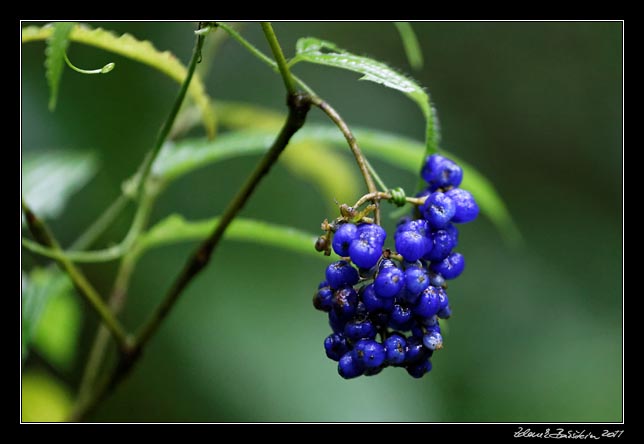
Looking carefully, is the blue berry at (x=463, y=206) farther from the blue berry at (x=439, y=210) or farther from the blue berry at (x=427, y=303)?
the blue berry at (x=427, y=303)

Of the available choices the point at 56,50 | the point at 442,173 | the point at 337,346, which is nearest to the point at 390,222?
the point at 442,173

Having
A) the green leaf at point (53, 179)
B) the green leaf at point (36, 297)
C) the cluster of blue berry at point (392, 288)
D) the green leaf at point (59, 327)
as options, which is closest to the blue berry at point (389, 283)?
the cluster of blue berry at point (392, 288)

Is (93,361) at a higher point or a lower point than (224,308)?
higher

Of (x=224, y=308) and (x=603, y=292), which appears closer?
(x=224, y=308)

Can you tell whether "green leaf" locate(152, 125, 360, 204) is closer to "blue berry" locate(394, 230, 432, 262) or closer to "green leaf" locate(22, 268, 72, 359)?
"green leaf" locate(22, 268, 72, 359)

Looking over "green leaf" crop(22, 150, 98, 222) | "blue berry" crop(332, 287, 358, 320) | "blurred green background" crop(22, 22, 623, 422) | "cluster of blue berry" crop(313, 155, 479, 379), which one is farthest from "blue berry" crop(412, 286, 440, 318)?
"blurred green background" crop(22, 22, 623, 422)

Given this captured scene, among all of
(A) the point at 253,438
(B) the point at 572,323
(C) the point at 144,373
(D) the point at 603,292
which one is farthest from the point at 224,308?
(D) the point at 603,292

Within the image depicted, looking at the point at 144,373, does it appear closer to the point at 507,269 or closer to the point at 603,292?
the point at 507,269
